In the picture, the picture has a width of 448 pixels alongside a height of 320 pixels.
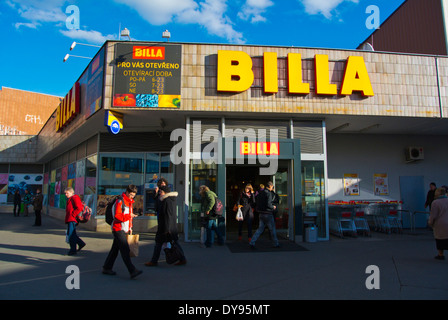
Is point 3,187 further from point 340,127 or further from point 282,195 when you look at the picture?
point 340,127

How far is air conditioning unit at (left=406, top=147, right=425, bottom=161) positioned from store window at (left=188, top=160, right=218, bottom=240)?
8882 millimetres

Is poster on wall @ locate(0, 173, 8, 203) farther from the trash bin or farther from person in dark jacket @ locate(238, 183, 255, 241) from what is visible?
the trash bin

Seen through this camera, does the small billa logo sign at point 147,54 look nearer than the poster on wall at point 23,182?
Yes

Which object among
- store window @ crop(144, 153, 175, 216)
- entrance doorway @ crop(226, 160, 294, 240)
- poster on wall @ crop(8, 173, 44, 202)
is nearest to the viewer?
entrance doorway @ crop(226, 160, 294, 240)

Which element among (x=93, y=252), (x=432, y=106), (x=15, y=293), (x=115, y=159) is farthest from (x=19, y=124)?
(x=432, y=106)

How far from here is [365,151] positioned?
503 inches

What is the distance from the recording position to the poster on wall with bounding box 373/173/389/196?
1261cm

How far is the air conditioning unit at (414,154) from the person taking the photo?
12.7 meters

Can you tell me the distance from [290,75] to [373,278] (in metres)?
6.33

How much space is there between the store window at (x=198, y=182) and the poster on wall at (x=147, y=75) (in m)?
2.08

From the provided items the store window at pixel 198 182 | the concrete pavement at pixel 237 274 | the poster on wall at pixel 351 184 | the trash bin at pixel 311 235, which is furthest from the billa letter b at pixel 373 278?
the poster on wall at pixel 351 184

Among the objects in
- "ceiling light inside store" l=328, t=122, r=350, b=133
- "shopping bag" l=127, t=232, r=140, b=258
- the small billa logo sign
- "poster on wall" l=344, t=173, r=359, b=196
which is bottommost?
"shopping bag" l=127, t=232, r=140, b=258

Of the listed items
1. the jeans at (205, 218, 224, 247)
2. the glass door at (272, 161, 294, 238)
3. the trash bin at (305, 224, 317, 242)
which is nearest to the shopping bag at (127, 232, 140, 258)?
the jeans at (205, 218, 224, 247)

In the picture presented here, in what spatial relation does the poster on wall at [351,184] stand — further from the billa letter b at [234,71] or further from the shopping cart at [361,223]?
the billa letter b at [234,71]
